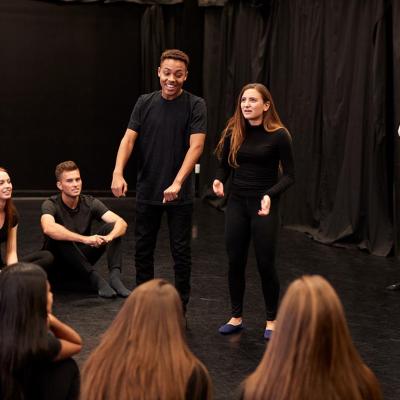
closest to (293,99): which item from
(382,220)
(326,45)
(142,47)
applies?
(326,45)

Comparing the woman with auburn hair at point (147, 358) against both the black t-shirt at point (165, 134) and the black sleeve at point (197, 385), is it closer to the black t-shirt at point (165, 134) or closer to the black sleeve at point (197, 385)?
the black sleeve at point (197, 385)

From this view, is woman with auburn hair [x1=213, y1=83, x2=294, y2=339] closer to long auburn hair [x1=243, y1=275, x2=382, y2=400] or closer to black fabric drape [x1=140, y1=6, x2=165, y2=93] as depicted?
long auburn hair [x1=243, y1=275, x2=382, y2=400]

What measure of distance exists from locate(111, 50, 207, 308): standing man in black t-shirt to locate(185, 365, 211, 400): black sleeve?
6.76ft

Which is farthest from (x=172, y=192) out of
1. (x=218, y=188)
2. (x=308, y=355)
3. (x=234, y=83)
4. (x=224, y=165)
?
(x=234, y=83)

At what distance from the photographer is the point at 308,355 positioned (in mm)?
1687

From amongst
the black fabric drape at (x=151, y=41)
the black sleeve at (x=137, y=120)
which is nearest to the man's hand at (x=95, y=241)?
the black sleeve at (x=137, y=120)

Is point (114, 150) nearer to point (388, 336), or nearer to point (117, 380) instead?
point (388, 336)

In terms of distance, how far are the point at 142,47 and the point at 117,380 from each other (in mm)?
7650

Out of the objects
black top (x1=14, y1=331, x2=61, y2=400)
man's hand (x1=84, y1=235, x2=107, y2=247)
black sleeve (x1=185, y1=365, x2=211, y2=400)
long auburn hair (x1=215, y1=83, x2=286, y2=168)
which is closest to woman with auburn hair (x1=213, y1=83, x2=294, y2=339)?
long auburn hair (x1=215, y1=83, x2=286, y2=168)

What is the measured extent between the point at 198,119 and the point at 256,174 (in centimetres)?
41

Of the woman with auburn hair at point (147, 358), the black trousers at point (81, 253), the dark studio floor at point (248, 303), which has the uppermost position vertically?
the woman with auburn hair at point (147, 358)

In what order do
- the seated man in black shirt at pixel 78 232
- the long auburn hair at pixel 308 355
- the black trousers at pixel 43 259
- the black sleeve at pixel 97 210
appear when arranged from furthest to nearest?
1. the black sleeve at pixel 97 210
2. the seated man in black shirt at pixel 78 232
3. the black trousers at pixel 43 259
4. the long auburn hair at pixel 308 355

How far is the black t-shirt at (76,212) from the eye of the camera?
4.73 m

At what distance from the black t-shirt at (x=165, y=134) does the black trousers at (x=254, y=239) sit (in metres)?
0.30
